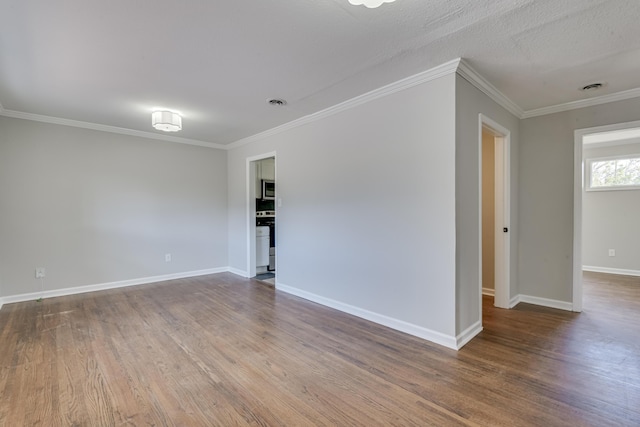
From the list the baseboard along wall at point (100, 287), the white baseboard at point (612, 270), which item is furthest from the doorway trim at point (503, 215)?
the baseboard along wall at point (100, 287)

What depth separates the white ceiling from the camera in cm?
178

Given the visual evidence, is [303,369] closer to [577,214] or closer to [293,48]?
[293,48]

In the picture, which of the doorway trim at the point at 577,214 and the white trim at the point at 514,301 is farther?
the white trim at the point at 514,301

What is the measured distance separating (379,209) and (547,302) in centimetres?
246

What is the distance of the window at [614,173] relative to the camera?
4997mm

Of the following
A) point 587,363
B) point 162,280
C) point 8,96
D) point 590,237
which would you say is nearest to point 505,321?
point 587,363

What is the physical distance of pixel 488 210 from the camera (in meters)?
3.93

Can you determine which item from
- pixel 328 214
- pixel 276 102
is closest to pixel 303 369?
pixel 328 214

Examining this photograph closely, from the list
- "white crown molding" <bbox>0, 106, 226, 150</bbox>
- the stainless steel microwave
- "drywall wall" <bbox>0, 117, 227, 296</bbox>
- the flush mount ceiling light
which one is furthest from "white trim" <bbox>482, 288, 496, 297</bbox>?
"white crown molding" <bbox>0, 106, 226, 150</bbox>

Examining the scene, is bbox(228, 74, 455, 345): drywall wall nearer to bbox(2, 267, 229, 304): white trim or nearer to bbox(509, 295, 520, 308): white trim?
bbox(509, 295, 520, 308): white trim

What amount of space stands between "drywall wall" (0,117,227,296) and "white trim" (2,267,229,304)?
0.20 feet

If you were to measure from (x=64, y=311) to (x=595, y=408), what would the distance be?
4.85m

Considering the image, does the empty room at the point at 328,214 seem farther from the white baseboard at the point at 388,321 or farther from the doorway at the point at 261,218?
the doorway at the point at 261,218

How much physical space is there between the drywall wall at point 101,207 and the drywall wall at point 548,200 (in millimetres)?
4791
